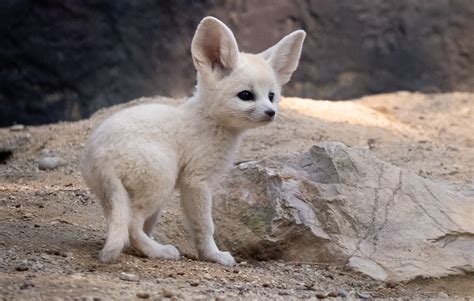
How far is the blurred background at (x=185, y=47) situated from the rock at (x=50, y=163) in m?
1.63

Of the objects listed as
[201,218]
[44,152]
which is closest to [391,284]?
A: [201,218]

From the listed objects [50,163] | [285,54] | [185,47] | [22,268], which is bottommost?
[22,268]

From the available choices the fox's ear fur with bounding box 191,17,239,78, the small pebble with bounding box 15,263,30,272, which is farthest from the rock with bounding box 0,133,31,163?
the small pebble with bounding box 15,263,30,272

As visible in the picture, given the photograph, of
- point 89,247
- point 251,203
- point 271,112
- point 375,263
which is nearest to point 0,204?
point 89,247

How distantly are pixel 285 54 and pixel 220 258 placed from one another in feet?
3.94

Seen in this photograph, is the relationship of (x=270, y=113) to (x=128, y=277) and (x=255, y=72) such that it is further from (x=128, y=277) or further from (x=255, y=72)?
(x=128, y=277)

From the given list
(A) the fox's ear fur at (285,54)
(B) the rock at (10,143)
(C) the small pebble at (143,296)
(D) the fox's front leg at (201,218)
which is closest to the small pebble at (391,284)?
(D) the fox's front leg at (201,218)

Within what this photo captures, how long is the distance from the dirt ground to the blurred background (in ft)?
0.90

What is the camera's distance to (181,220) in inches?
202

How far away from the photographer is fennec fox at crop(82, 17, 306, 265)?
3.86 meters

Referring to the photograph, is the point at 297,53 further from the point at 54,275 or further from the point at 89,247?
the point at 54,275

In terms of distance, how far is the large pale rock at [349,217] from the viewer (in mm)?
4258

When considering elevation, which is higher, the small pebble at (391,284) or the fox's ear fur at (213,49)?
the fox's ear fur at (213,49)

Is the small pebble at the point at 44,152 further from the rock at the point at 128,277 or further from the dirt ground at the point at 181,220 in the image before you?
the rock at the point at 128,277
